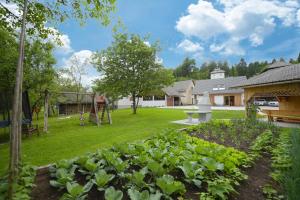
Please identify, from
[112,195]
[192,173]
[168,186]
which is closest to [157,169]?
[168,186]

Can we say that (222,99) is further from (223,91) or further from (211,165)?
(211,165)

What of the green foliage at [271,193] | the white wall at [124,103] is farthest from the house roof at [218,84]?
the green foliage at [271,193]

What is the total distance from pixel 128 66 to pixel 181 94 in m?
25.4

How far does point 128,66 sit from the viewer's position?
50.4 ft

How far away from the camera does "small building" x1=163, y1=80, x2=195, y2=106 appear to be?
1437 inches

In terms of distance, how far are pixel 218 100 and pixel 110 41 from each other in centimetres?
2438

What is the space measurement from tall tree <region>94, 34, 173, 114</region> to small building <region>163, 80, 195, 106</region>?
20.9 m

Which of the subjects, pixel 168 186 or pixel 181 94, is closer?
pixel 168 186

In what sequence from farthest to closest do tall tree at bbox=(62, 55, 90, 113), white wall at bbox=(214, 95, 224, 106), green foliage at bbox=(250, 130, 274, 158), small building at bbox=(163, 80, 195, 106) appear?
small building at bbox=(163, 80, 195, 106) → white wall at bbox=(214, 95, 224, 106) → tall tree at bbox=(62, 55, 90, 113) → green foliage at bbox=(250, 130, 274, 158)

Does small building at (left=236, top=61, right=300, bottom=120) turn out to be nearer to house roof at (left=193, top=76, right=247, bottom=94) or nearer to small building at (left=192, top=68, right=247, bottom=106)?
small building at (left=192, top=68, right=247, bottom=106)

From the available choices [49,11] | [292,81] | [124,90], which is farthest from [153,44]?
[49,11]

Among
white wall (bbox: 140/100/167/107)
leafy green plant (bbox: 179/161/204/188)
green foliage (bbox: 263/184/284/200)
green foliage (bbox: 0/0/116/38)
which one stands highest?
green foliage (bbox: 0/0/116/38)

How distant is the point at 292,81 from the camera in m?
7.98

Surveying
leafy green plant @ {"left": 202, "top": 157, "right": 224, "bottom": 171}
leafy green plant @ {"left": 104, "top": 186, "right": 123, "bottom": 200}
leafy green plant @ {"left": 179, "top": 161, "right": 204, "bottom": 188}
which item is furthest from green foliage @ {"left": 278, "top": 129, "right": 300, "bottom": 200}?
leafy green plant @ {"left": 104, "top": 186, "right": 123, "bottom": 200}
